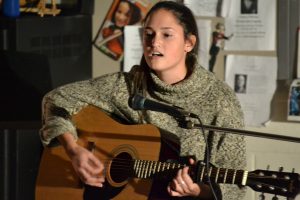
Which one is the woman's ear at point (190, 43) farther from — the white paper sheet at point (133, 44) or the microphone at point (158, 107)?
the white paper sheet at point (133, 44)

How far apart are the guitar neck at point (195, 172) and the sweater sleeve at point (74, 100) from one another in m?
0.25

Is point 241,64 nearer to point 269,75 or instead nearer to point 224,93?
point 269,75

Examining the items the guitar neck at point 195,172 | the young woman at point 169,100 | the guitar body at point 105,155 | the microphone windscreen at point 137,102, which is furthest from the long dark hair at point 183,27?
the microphone windscreen at point 137,102

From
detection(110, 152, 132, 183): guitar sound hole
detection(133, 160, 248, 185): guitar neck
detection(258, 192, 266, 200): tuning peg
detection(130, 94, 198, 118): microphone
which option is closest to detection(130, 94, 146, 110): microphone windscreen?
detection(130, 94, 198, 118): microphone

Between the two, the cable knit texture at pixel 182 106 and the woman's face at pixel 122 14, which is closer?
the cable knit texture at pixel 182 106

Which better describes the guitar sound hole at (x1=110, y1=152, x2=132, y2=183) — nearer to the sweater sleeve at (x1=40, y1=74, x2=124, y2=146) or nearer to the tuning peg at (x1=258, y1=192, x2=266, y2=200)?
the sweater sleeve at (x1=40, y1=74, x2=124, y2=146)

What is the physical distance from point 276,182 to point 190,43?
0.53 m

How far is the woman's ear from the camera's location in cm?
158

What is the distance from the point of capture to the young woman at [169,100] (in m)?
1.50

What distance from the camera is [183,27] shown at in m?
1.57

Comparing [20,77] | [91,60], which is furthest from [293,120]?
[20,77]

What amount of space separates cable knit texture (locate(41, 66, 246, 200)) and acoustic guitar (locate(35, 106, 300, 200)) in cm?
4

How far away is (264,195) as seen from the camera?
1812mm

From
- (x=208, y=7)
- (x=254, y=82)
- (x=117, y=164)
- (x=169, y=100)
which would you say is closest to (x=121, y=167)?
(x=117, y=164)
